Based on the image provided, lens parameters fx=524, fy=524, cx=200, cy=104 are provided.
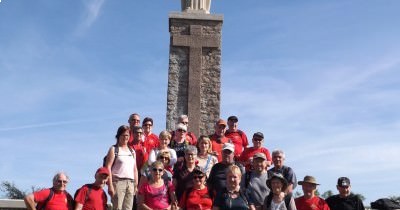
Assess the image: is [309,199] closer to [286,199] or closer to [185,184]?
[286,199]

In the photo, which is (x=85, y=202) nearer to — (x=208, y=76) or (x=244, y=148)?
(x=244, y=148)

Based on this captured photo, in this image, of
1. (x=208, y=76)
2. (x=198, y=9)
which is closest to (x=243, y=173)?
(x=208, y=76)

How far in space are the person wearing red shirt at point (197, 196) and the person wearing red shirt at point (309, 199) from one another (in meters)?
1.23

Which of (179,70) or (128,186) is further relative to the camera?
(179,70)

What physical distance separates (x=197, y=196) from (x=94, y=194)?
1.28 metres

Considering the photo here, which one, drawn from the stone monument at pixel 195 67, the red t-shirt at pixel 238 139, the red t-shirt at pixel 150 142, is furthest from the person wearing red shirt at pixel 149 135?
the stone monument at pixel 195 67

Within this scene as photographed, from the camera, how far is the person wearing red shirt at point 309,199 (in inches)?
265

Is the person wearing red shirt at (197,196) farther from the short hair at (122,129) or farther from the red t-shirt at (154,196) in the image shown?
the short hair at (122,129)

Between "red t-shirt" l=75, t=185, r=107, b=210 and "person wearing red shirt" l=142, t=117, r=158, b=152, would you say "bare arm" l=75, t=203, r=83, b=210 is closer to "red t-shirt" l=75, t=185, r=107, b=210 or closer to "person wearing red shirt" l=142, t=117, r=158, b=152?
"red t-shirt" l=75, t=185, r=107, b=210

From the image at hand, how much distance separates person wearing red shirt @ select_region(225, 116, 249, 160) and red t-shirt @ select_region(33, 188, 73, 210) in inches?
121

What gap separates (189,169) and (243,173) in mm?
733

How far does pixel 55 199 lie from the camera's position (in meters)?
6.39

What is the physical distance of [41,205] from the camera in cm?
635

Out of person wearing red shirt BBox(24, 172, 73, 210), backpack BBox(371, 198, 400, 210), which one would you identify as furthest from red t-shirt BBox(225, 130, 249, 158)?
person wearing red shirt BBox(24, 172, 73, 210)
